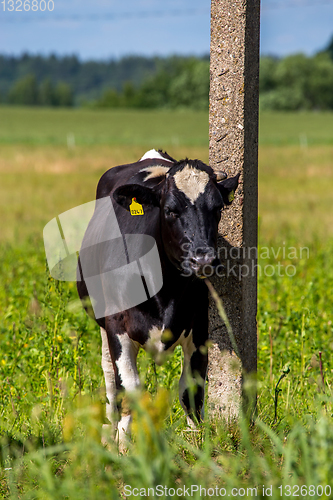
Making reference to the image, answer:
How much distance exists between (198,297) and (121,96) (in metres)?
114

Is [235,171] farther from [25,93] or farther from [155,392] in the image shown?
[25,93]

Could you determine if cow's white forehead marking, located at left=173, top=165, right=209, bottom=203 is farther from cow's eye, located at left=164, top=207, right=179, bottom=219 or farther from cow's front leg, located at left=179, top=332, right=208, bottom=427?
cow's front leg, located at left=179, top=332, right=208, bottom=427

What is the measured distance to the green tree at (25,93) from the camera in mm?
134000

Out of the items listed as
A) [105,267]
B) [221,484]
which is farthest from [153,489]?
[105,267]

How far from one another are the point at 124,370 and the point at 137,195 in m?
1.05

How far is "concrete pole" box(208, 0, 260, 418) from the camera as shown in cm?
304

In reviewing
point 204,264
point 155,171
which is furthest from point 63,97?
point 204,264

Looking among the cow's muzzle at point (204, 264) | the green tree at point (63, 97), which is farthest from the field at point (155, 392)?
the green tree at point (63, 97)

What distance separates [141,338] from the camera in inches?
128

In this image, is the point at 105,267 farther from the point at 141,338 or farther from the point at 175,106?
the point at 175,106

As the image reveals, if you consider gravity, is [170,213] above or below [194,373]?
above

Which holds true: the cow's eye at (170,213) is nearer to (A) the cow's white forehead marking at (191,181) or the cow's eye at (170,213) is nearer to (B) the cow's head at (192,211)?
(B) the cow's head at (192,211)

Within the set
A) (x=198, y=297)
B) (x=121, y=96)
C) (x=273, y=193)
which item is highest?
(x=121, y=96)

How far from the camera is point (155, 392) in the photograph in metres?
3.65
